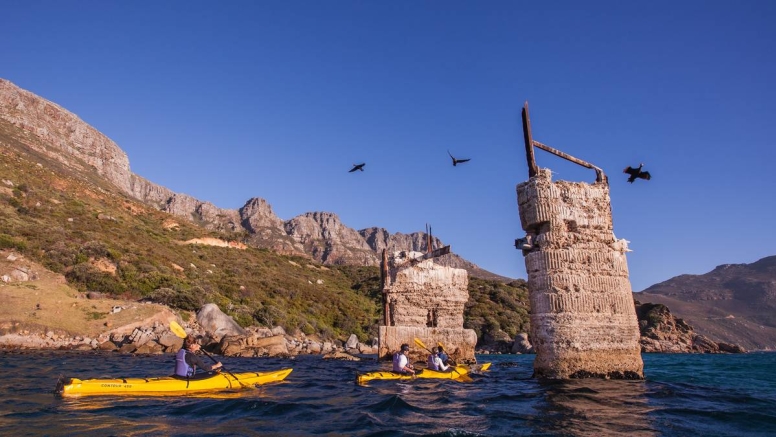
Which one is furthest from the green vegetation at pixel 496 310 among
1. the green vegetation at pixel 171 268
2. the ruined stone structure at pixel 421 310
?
the ruined stone structure at pixel 421 310

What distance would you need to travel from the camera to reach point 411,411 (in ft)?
24.5

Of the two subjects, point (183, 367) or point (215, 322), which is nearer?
point (183, 367)

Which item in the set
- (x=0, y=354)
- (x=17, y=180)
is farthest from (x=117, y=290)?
(x=17, y=180)

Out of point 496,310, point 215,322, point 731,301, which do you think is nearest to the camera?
point 215,322

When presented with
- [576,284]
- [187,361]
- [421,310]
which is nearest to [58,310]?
[187,361]

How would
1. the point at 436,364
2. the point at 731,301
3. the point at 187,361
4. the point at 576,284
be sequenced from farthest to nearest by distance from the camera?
the point at 731,301, the point at 436,364, the point at 187,361, the point at 576,284

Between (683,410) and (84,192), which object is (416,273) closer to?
(683,410)

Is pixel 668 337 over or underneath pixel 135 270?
underneath

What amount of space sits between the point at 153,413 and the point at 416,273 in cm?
1012

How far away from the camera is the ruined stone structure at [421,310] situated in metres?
15.6

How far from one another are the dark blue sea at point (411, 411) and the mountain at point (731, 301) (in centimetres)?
6682

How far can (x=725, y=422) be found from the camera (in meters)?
6.56

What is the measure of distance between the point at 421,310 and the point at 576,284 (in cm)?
722

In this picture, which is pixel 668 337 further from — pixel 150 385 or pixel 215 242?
pixel 215 242
